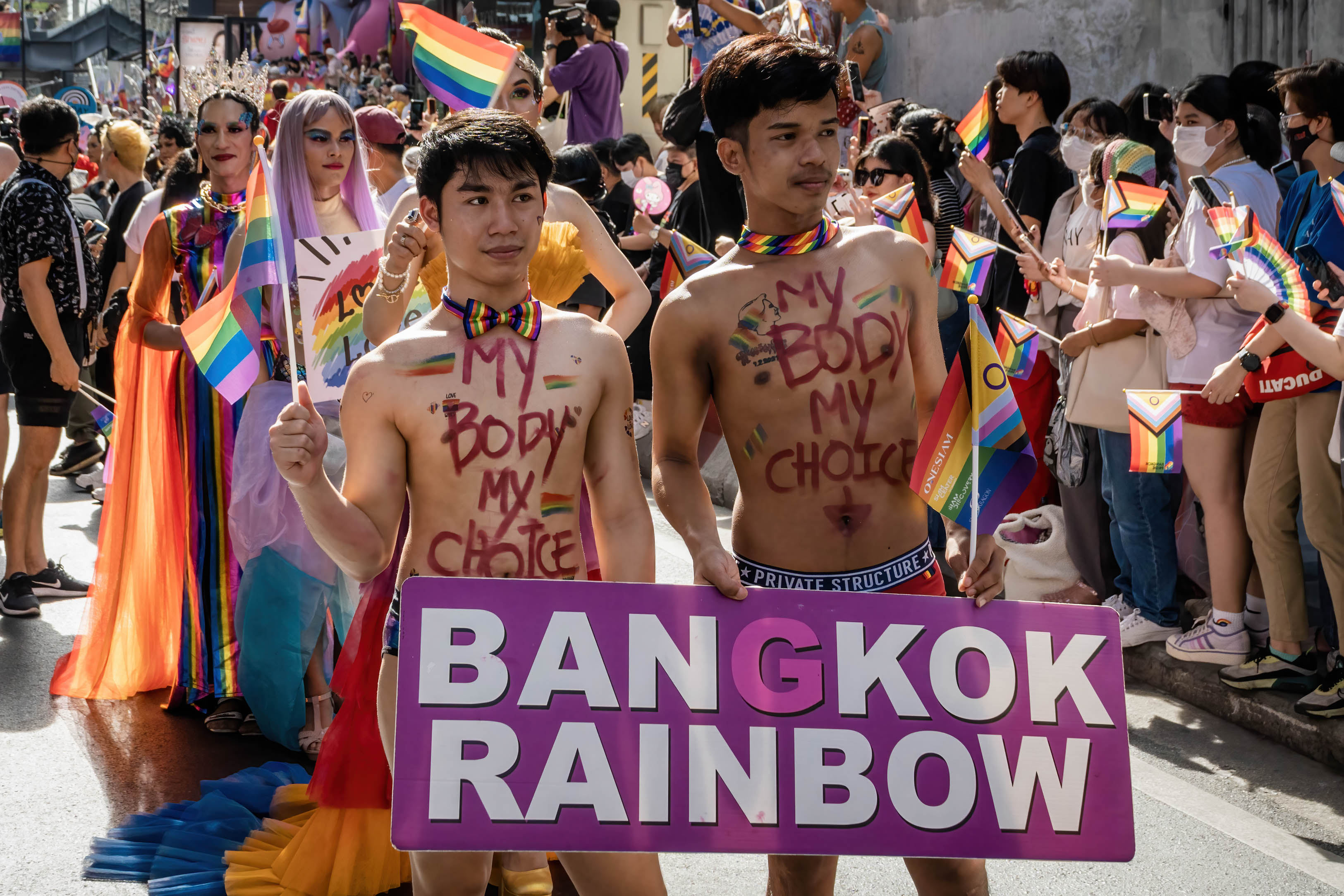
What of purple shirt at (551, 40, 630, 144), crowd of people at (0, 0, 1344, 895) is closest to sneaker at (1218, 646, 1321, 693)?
crowd of people at (0, 0, 1344, 895)

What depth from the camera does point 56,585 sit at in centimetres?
718

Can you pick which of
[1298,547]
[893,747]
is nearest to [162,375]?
[893,747]

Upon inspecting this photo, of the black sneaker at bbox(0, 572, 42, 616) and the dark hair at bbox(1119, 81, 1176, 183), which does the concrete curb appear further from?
the black sneaker at bbox(0, 572, 42, 616)

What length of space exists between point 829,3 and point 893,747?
9.71 metres

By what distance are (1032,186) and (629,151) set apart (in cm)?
480

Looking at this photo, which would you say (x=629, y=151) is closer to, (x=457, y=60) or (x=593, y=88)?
(x=593, y=88)

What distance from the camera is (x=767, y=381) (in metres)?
2.95

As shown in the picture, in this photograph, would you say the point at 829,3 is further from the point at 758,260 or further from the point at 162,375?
the point at 758,260

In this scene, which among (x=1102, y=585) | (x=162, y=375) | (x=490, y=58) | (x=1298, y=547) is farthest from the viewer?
(x=1102, y=585)

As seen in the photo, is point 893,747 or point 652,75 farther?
point 652,75

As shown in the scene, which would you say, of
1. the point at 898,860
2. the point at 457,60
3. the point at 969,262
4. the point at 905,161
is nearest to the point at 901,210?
the point at 969,262

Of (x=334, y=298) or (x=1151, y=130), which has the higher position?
(x=1151, y=130)

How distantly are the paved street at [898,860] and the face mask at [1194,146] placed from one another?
222 centimetres

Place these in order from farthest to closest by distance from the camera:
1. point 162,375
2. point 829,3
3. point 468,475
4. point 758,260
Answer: point 829,3
point 162,375
point 758,260
point 468,475
